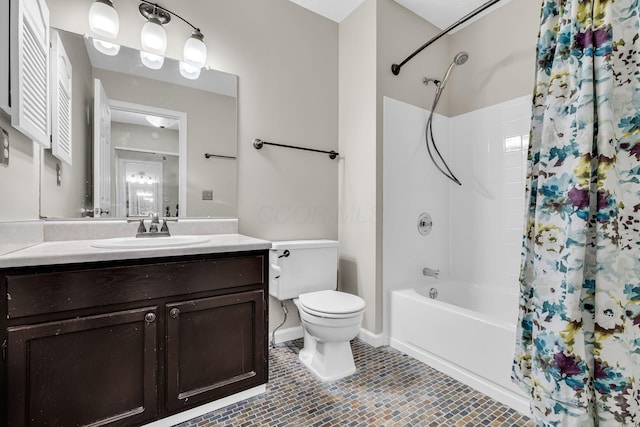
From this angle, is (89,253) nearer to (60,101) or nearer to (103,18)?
(60,101)

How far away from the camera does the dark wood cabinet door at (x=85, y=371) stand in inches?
42.4

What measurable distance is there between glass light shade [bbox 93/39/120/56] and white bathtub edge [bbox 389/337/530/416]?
252cm

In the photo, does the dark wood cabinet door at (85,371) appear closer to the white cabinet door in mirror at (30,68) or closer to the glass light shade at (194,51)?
the white cabinet door in mirror at (30,68)

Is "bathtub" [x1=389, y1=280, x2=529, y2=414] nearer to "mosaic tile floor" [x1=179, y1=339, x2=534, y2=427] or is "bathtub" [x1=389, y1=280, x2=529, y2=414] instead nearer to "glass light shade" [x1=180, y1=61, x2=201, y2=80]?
"mosaic tile floor" [x1=179, y1=339, x2=534, y2=427]

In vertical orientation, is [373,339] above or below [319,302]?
below

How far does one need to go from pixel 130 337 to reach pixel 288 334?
48.2 inches

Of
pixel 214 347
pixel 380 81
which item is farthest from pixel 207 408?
pixel 380 81

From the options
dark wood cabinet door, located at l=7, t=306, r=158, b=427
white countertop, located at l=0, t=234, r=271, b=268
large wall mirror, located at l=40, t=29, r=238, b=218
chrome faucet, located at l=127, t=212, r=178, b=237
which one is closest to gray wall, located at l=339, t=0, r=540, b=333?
large wall mirror, located at l=40, t=29, r=238, b=218

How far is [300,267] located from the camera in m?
2.13

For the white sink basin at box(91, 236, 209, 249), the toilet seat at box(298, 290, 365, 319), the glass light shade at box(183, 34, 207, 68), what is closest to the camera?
the white sink basin at box(91, 236, 209, 249)

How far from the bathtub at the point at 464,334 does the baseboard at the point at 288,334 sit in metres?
0.68

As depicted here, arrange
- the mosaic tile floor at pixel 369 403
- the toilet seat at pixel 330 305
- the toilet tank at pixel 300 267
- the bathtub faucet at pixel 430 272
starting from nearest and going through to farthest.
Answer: the mosaic tile floor at pixel 369 403 < the toilet seat at pixel 330 305 < the toilet tank at pixel 300 267 < the bathtub faucet at pixel 430 272

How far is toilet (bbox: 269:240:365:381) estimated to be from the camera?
1.77m

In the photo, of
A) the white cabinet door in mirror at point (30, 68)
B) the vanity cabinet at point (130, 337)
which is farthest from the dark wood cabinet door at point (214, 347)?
the white cabinet door in mirror at point (30, 68)
